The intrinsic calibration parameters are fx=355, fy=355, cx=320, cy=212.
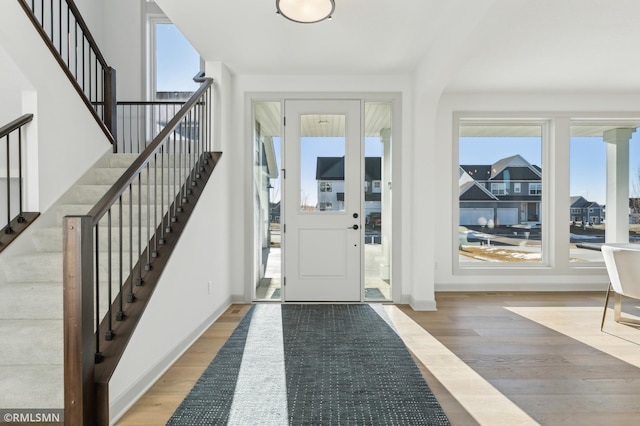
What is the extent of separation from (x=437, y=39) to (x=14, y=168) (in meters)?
3.60

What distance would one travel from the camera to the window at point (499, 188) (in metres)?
4.78

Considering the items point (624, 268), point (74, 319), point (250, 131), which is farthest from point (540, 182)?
point (74, 319)

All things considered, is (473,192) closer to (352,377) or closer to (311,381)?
(352,377)

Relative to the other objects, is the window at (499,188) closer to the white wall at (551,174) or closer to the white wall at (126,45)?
the white wall at (551,174)

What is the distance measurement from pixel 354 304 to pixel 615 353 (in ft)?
7.43

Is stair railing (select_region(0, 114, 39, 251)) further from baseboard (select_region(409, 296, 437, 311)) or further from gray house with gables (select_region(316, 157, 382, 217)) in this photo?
baseboard (select_region(409, 296, 437, 311))

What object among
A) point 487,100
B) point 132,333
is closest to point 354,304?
point 132,333

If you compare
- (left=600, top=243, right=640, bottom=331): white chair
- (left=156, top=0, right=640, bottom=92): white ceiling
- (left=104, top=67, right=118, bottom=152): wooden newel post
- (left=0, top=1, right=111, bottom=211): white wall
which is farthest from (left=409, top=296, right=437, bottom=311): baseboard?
(left=104, top=67, right=118, bottom=152): wooden newel post

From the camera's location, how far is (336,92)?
4.04 meters

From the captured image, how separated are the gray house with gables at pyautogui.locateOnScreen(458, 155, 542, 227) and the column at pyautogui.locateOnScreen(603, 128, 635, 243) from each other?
1.02 meters

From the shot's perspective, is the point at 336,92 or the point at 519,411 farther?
the point at 336,92

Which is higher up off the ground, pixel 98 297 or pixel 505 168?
pixel 505 168

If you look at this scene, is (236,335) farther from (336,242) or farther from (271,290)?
(336,242)

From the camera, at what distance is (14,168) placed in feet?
8.89
